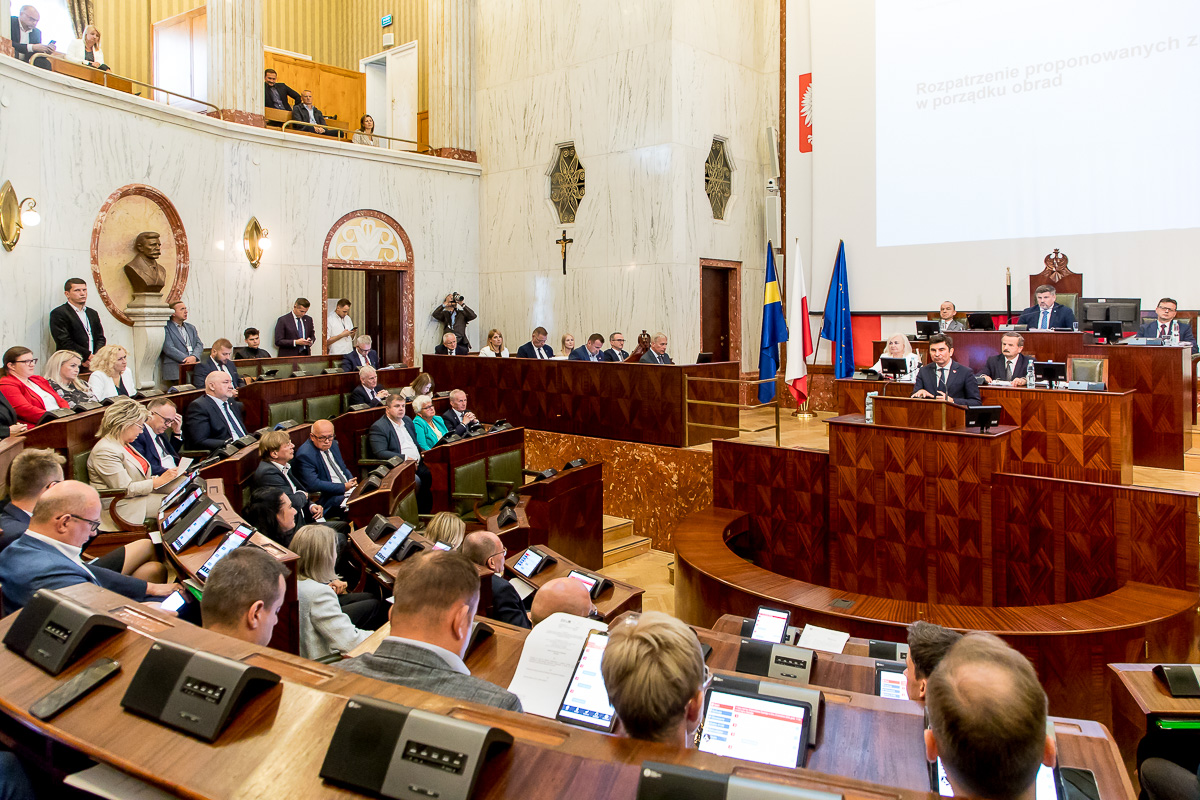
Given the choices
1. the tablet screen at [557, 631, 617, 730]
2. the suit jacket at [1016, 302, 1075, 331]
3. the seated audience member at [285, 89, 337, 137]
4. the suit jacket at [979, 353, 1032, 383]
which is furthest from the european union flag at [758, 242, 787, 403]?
the tablet screen at [557, 631, 617, 730]

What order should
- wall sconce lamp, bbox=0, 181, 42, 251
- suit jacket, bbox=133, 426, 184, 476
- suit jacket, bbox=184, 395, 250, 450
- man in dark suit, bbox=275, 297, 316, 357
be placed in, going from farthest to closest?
man in dark suit, bbox=275, 297, 316, 357, wall sconce lamp, bbox=0, 181, 42, 251, suit jacket, bbox=184, 395, 250, 450, suit jacket, bbox=133, 426, 184, 476

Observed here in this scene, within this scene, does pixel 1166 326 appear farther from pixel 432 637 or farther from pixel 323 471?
pixel 432 637

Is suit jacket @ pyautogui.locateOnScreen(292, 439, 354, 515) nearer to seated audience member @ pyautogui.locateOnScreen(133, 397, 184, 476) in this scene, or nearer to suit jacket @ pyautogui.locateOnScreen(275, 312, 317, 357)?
seated audience member @ pyautogui.locateOnScreen(133, 397, 184, 476)

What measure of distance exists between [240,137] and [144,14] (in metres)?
4.47

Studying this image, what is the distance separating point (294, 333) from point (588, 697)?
9.26 metres

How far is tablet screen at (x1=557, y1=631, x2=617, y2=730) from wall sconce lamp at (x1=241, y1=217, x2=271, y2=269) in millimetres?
9400

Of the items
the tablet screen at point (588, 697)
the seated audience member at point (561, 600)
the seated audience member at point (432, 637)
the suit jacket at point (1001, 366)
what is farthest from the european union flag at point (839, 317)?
the seated audience member at point (432, 637)

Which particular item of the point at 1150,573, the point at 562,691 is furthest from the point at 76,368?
the point at 1150,573

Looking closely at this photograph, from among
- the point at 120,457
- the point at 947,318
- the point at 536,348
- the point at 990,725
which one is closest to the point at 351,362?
the point at 536,348

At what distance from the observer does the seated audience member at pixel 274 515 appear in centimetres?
475

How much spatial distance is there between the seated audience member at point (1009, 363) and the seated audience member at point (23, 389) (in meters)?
6.86

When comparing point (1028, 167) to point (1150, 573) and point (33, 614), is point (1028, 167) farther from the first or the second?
point (33, 614)

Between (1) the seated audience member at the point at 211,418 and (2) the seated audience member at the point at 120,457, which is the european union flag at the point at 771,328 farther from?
(2) the seated audience member at the point at 120,457

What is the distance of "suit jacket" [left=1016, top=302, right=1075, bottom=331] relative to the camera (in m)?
7.78
